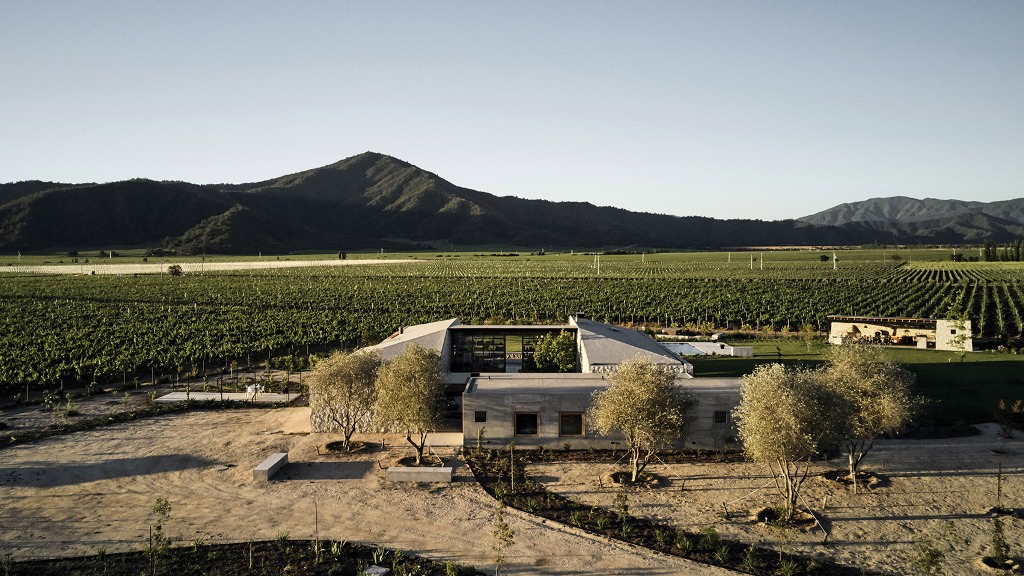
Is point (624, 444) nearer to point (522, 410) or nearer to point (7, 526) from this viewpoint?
point (522, 410)

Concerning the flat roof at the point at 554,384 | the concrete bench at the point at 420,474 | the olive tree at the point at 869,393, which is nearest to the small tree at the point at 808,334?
the flat roof at the point at 554,384

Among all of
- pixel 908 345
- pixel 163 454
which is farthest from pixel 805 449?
pixel 908 345

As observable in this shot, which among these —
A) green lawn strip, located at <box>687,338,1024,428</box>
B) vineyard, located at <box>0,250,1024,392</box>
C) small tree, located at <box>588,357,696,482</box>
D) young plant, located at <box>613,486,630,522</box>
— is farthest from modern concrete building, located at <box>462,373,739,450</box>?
vineyard, located at <box>0,250,1024,392</box>

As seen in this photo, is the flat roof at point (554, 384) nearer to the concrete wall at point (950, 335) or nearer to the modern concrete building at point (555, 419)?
the modern concrete building at point (555, 419)

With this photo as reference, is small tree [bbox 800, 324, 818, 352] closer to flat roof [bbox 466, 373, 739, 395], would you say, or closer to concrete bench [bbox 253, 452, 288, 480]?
flat roof [bbox 466, 373, 739, 395]

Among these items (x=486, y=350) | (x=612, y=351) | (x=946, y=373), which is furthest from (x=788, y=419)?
(x=946, y=373)

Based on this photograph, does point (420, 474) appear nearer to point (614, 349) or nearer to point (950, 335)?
point (614, 349)
